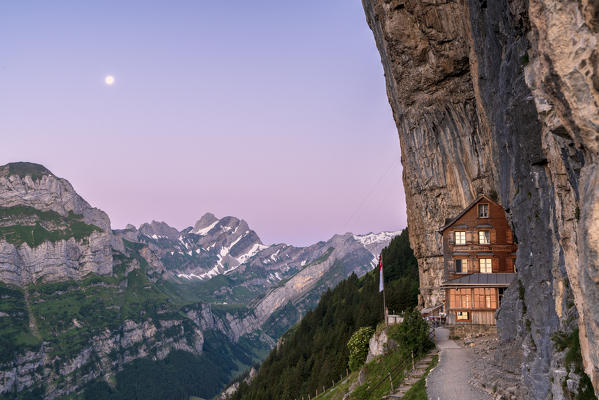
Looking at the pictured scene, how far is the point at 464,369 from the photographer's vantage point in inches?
1313

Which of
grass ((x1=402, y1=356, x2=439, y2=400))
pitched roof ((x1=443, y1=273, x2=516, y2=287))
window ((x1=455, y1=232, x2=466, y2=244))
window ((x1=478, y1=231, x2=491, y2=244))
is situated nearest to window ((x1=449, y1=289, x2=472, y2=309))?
pitched roof ((x1=443, y1=273, x2=516, y2=287))

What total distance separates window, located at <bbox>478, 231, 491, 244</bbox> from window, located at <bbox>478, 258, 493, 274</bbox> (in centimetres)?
201

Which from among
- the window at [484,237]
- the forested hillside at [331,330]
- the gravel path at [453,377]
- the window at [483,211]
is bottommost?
the forested hillside at [331,330]

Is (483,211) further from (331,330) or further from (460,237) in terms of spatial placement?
(331,330)

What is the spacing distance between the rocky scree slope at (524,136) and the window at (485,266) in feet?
29.6

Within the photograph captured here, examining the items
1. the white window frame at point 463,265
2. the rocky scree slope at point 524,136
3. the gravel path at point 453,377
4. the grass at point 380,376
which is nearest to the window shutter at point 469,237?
the white window frame at point 463,265

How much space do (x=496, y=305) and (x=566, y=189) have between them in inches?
1246

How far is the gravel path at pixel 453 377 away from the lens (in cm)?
2877

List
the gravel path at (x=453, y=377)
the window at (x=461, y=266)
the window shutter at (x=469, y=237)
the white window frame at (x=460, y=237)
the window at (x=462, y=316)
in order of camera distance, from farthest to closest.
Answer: the white window frame at (x=460, y=237) → the window shutter at (x=469, y=237) → the window at (x=461, y=266) → the window at (x=462, y=316) → the gravel path at (x=453, y=377)

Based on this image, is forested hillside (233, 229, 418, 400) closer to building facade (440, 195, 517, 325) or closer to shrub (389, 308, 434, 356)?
building facade (440, 195, 517, 325)

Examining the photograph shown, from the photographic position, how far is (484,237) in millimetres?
53562

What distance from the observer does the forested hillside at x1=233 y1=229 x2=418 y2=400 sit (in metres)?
83.8

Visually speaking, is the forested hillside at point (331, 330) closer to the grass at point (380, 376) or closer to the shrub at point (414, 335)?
the grass at point (380, 376)

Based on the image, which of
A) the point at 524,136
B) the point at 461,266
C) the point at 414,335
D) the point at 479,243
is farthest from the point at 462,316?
the point at 524,136
